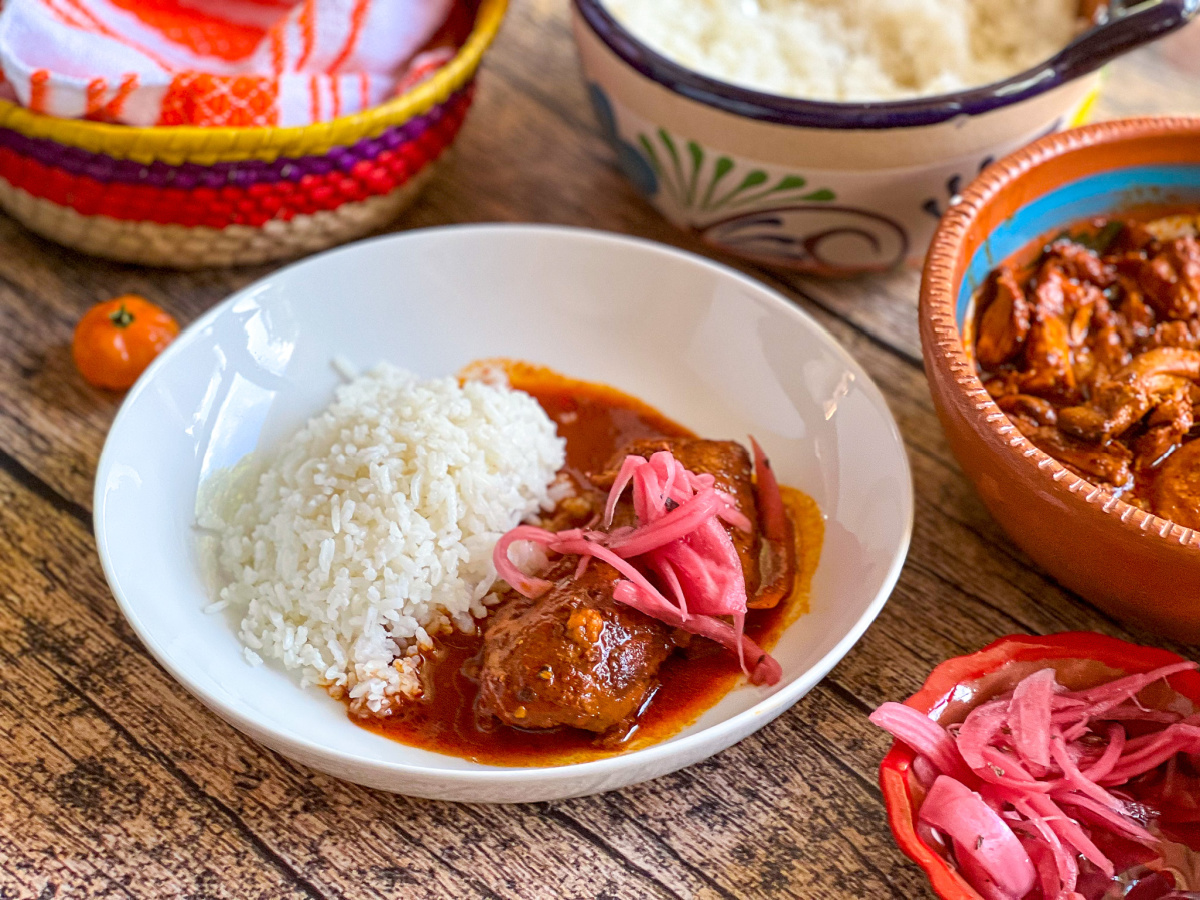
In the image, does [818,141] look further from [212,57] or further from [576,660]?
[212,57]

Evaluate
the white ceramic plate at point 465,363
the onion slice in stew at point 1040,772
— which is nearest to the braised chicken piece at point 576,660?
the white ceramic plate at point 465,363

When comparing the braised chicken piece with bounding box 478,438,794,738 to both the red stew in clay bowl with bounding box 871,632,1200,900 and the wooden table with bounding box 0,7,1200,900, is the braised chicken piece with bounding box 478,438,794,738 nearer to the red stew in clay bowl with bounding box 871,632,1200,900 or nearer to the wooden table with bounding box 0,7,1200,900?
the wooden table with bounding box 0,7,1200,900

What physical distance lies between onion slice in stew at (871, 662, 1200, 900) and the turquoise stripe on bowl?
1120 millimetres

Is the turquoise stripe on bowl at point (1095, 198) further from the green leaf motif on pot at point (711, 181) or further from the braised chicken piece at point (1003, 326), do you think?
the green leaf motif on pot at point (711, 181)

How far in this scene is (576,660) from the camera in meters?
2.08

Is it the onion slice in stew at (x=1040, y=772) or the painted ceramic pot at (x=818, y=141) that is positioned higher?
the painted ceramic pot at (x=818, y=141)

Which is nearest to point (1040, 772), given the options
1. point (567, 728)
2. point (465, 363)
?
point (567, 728)

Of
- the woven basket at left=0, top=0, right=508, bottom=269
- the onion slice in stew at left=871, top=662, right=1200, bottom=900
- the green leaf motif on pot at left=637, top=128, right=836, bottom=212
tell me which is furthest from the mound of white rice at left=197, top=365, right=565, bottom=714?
the onion slice in stew at left=871, top=662, right=1200, bottom=900

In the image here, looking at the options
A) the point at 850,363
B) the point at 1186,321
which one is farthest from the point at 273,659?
the point at 1186,321

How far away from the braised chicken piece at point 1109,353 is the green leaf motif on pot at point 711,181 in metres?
0.58

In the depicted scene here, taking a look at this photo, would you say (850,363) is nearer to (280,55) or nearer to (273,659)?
(273,659)

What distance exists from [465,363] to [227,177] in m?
0.79

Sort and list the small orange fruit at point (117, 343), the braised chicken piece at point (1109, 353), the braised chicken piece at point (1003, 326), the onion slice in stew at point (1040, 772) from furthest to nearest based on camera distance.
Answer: the small orange fruit at point (117, 343), the braised chicken piece at point (1003, 326), the braised chicken piece at point (1109, 353), the onion slice in stew at point (1040, 772)

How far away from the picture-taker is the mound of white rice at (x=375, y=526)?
2281mm
